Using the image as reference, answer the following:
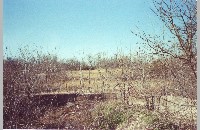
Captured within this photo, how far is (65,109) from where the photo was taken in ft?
19.5

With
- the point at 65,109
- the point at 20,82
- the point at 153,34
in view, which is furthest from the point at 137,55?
the point at 20,82

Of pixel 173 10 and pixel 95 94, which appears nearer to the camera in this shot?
pixel 173 10

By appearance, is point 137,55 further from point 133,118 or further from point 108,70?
point 133,118

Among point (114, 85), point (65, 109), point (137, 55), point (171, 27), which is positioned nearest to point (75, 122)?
point (65, 109)

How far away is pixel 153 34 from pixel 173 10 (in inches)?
14.2

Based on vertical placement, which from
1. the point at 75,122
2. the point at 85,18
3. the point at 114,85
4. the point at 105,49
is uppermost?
the point at 85,18

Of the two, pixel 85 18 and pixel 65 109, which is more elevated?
pixel 85 18

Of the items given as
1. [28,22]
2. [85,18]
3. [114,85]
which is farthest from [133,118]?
[28,22]

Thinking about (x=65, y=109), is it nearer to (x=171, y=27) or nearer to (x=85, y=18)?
(x=85, y=18)

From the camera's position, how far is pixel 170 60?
5.59m

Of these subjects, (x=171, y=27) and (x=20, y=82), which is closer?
(x=171, y=27)

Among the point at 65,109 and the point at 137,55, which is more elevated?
the point at 137,55

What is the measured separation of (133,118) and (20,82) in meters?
1.46

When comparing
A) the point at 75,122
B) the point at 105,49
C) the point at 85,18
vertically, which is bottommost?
the point at 75,122
